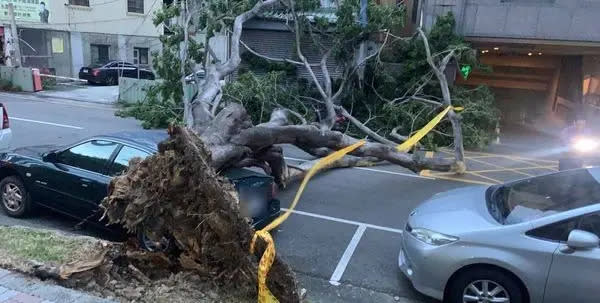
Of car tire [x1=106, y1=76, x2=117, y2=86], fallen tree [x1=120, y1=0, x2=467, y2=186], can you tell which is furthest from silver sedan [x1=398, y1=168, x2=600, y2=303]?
car tire [x1=106, y1=76, x2=117, y2=86]

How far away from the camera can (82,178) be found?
19.7 feet

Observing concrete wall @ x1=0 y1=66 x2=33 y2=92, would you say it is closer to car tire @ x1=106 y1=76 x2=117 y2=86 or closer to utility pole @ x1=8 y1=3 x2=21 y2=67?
utility pole @ x1=8 y1=3 x2=21 y2=67

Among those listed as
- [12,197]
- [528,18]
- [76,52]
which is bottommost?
[12,197]

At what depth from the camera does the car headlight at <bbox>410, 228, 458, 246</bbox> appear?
463 cm

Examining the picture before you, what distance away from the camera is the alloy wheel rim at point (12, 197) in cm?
654

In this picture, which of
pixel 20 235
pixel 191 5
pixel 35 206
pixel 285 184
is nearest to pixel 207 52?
pixel 191 5

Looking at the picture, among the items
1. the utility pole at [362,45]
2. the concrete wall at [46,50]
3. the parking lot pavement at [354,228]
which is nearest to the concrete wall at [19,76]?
the concrete wall at [46,50]

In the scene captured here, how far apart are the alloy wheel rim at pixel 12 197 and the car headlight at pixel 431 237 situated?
5.29 metres

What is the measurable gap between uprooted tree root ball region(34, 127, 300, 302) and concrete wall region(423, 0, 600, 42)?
13320mm

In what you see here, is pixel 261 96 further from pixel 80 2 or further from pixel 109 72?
pixel 80 2

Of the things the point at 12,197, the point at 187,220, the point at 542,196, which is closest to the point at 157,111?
the point at 12,197

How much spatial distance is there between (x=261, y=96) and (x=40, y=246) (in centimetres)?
900

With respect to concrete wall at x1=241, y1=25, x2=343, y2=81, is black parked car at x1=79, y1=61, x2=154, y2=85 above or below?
below

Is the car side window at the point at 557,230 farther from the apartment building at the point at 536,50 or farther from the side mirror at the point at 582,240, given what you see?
the apartment building at the point at 536,50
